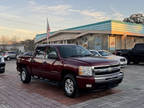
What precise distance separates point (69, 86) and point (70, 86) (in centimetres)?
5

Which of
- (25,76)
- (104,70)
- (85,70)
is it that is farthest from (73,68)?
(25,76)

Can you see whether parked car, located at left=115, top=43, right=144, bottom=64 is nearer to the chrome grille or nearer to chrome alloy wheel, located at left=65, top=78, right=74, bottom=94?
the chrome grille

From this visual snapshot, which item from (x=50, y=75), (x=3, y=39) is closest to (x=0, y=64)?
(x=50, y=75)

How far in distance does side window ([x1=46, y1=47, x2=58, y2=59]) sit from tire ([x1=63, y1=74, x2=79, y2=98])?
965 mm

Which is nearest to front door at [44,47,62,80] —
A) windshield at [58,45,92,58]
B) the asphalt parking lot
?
windshield at [58,45,92,58]

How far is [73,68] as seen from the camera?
5547 millimetres

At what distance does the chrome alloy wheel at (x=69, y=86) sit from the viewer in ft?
18.6

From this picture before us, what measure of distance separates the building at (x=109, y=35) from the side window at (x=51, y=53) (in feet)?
54.6

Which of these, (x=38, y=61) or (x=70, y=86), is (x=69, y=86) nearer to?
(x=70, y=86)

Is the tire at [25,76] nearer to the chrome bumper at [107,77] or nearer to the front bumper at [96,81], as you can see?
the front bumper at [96,81]

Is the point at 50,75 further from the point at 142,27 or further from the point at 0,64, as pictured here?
the point at 142,27

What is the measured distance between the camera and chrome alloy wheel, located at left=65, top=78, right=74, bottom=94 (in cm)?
568

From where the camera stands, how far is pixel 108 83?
551 centimetres

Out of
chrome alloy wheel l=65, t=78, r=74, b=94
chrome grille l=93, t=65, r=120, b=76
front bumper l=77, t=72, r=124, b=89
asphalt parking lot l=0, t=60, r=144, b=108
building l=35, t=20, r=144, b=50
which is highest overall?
building l=35, t=20, r=144, b=50
